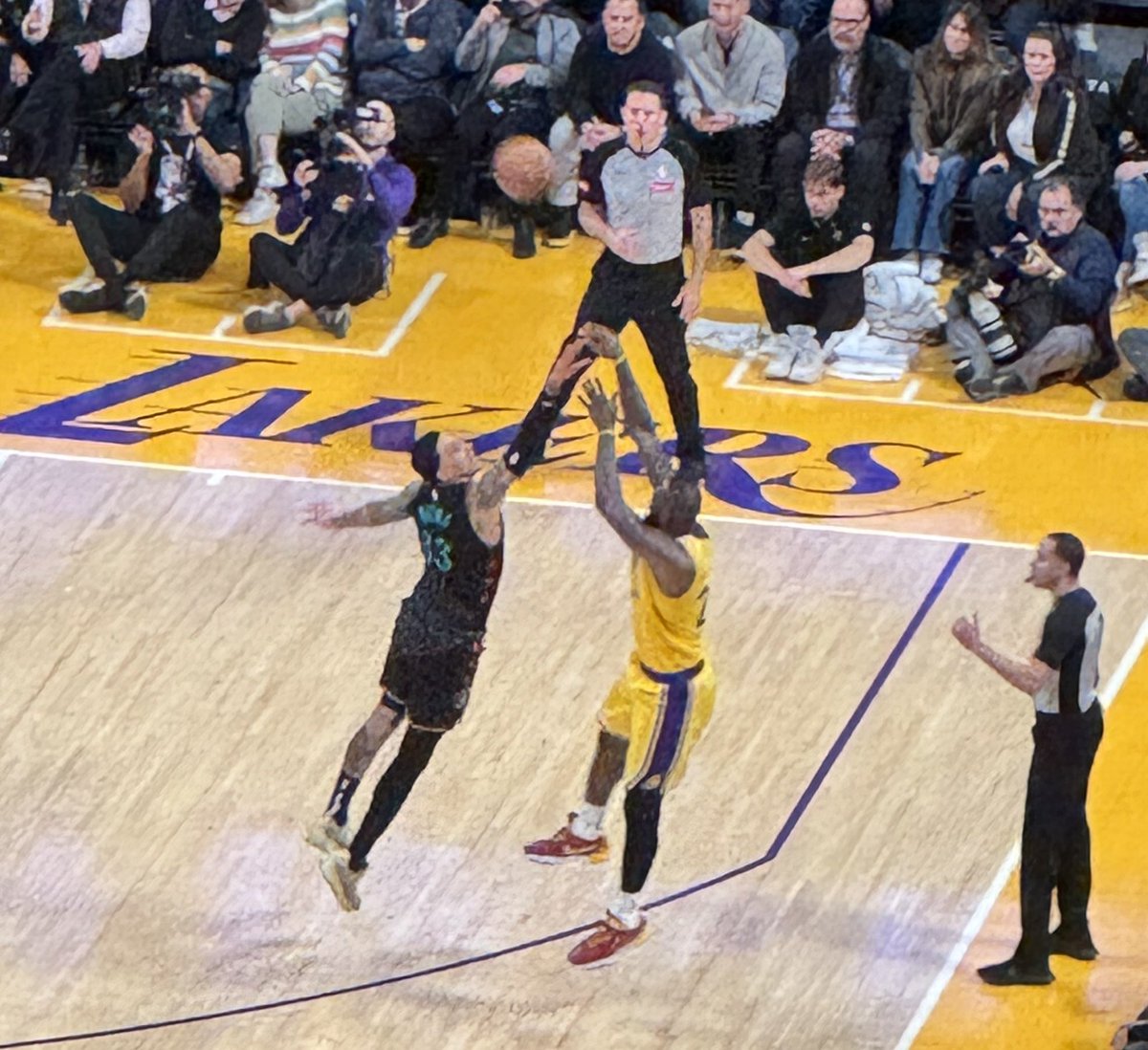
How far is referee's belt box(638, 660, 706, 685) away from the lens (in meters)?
11.8

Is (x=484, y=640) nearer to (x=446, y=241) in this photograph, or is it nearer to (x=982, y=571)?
(x=982, y=571)

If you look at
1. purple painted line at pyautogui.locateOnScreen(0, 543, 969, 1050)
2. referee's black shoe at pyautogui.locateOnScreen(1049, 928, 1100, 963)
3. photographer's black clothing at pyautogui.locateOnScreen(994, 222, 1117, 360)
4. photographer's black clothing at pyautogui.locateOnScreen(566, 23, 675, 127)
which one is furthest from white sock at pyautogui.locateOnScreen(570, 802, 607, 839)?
photographer's black clothing at pyautogui.locateOnScreen(566, 23, 675, 127)

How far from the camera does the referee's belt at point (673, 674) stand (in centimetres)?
1184

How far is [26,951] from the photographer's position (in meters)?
12.1

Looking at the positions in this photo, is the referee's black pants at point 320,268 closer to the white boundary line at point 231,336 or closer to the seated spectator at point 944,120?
the white boundary line at point 231,336

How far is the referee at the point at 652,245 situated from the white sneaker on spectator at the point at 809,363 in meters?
1.10

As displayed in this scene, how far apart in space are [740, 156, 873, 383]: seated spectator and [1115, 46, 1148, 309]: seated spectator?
1479 mm

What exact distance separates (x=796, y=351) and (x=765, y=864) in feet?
14.3

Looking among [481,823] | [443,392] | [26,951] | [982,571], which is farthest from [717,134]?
[26,951]

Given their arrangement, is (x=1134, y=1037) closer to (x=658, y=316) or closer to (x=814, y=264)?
(x=658, y=316)

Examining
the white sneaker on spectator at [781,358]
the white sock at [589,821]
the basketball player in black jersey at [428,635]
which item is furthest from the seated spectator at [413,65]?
the white sock at [589,821]

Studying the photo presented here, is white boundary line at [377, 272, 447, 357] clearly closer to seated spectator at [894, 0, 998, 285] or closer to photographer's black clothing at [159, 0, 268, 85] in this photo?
photographer's black clothing at [159, 0, 268, 85]

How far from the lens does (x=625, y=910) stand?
12.1 metres

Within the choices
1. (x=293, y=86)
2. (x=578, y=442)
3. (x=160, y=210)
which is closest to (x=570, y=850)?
(x=578, y=442)
